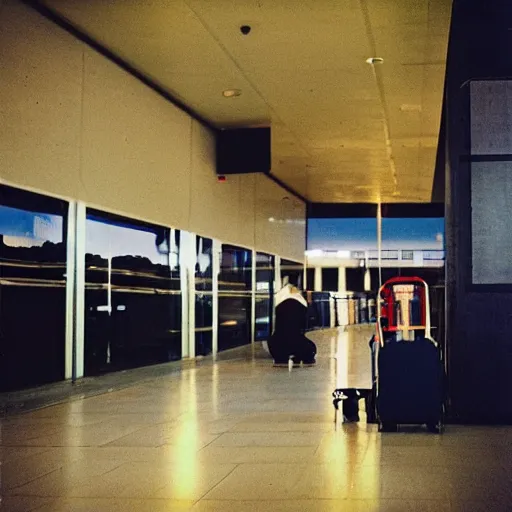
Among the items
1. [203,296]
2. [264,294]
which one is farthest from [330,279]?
[203,296]

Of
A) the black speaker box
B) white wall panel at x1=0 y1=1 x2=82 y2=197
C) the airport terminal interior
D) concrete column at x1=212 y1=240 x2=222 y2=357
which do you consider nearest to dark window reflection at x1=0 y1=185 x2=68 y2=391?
the airport terminal interior

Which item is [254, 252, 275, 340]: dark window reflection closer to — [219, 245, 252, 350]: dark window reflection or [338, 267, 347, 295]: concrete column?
[219, 245, 252, 350]: dark window reflection

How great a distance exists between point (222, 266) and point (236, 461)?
10364 millimetres

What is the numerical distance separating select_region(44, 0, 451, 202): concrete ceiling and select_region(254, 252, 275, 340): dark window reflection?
383 cm

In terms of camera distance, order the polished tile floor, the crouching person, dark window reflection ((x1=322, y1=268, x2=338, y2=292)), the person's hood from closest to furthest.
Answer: the polished tile floor < the crouching person < the person's hood < dark window reflection ((x1=322, y1=268, x2=338, y2=292))

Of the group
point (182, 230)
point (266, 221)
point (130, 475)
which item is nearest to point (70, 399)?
point (130, 475)

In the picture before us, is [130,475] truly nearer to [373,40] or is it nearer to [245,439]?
[245,439]

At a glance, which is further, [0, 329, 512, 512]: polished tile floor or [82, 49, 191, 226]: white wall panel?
[82, 49, 191, 226]: white wall panel

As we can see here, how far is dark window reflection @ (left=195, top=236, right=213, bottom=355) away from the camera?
1352 centimetres

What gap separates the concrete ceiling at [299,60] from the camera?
26.6ft

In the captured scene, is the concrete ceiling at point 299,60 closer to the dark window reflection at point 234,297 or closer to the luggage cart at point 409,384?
the dark window reflection at point 234,297

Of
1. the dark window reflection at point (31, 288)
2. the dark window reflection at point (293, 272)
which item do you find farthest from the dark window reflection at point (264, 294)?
the dark window reflection at point (31, 288)

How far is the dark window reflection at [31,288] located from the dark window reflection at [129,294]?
2.09 feet

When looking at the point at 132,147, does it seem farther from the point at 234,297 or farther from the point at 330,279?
the point at 330,279
